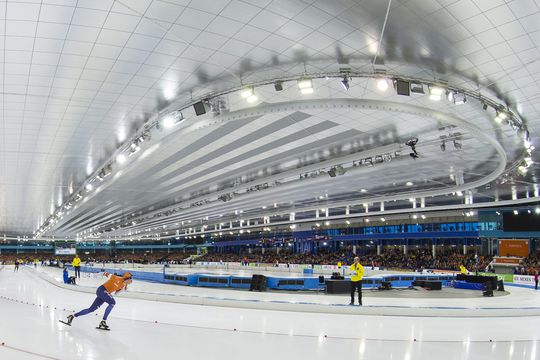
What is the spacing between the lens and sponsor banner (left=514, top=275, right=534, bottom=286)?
23.4 metres

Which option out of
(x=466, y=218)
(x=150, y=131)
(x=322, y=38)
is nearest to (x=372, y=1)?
(x=322, y=38)

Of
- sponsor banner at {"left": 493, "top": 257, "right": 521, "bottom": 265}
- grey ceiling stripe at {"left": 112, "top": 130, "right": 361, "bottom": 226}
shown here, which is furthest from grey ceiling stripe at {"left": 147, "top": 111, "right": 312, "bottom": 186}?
sponsor banner at {"left": 493, "top": 257, "right": 521, "bottom": 265}

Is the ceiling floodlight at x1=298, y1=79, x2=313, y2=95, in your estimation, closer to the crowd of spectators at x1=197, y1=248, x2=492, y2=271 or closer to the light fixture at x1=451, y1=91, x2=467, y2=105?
the light fixture at x1=451, y1=91, x2=467, y2=105

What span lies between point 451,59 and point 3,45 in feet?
30.7

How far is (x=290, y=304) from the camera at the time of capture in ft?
34.8

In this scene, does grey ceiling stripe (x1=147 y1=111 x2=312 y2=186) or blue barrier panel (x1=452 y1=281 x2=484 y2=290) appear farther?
blue barrier panel (x1=452 y1=281 x2=484 y2=290)

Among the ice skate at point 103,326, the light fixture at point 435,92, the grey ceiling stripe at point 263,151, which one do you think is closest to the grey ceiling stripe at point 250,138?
the grey ceiling stripe at point 263,151

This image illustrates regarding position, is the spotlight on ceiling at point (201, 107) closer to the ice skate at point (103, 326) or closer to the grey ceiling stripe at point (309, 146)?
the grey ceiling stripe at point (309, 146)

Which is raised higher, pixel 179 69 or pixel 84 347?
pixel 179 69

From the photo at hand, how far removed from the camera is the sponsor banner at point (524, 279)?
23.4m

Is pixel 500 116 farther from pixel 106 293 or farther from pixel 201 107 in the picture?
pixel 106 293

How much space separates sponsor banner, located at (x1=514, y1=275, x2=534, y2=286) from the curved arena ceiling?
691 cm

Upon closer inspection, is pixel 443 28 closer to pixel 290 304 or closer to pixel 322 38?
pixel 322 38

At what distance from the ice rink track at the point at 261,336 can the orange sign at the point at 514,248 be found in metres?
26.1
